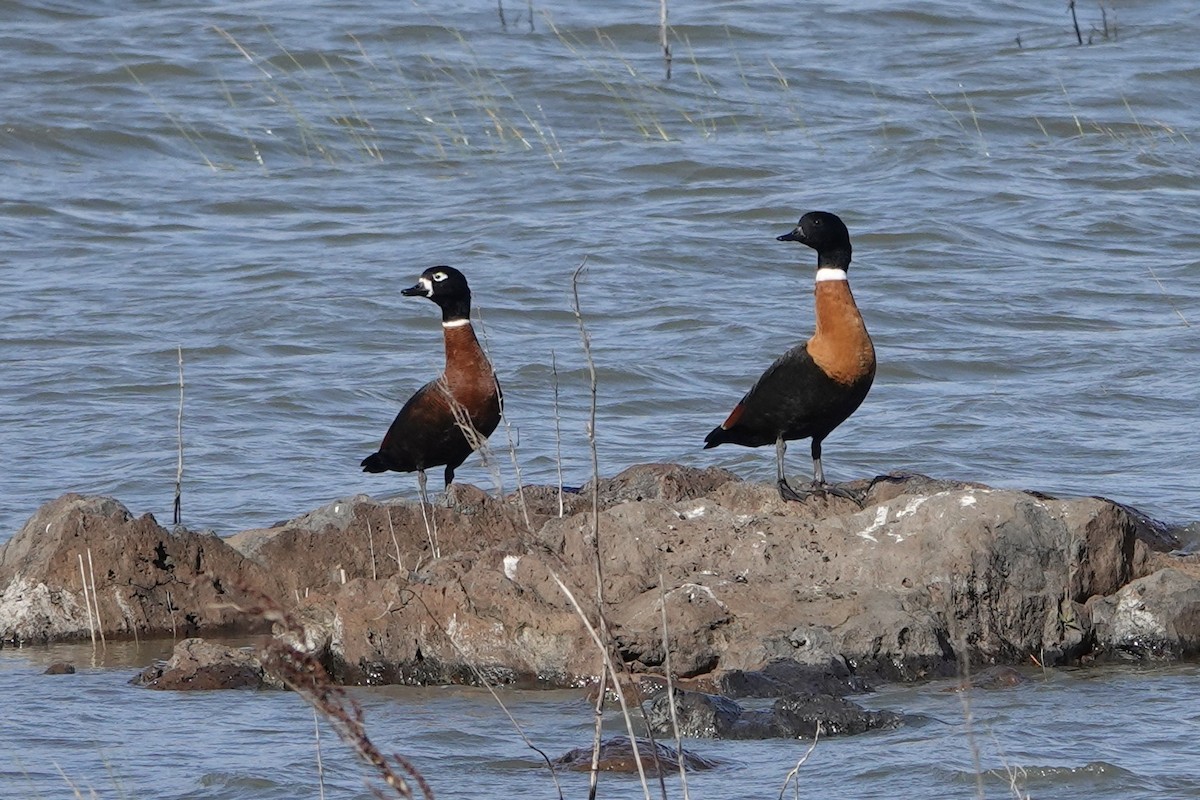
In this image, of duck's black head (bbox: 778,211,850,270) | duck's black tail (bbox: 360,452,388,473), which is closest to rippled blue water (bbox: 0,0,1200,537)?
duck's black tail (bbox: 360,452,388,473)

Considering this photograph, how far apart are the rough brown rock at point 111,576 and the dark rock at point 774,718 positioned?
7.03ft

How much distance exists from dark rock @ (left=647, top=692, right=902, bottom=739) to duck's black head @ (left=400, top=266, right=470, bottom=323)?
332 centimetres

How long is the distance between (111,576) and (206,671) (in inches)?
42.3

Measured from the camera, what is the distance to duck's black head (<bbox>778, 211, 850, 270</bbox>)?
7.88m

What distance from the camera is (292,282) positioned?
15.0 m

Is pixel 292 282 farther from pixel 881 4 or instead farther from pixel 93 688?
pixel 881 4

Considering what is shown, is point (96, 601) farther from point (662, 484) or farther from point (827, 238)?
point (827, 238)

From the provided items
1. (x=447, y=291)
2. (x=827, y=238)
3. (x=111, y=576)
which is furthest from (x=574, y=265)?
(x=111, y=576)

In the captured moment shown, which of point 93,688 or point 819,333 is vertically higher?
point 819,333

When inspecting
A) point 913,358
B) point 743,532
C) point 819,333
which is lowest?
point 913,358

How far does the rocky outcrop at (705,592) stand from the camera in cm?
625

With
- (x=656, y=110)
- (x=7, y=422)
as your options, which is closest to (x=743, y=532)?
(x=7, y=422)

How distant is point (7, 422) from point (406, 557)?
455 centimetres

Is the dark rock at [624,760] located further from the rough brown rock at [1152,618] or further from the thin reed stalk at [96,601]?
the thin reed stalk at [96,601]
